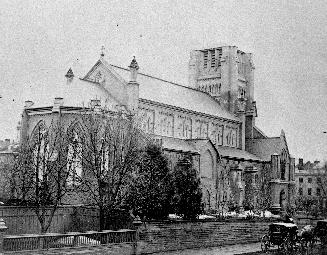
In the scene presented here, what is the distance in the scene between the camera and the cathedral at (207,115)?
156 feet

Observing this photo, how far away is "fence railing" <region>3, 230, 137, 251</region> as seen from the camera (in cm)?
2205

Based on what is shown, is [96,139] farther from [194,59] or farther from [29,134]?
[194,59]

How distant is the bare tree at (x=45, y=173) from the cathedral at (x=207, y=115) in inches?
213

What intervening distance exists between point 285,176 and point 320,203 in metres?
6.06

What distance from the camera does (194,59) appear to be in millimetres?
75500

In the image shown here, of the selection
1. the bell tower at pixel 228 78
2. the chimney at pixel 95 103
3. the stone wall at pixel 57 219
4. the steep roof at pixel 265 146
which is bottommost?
the stone wall at pixel 57 219

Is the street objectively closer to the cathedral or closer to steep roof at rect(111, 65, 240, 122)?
the cathedral

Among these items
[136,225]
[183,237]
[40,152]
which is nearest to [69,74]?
[40,152]

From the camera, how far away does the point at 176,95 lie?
60969 mm

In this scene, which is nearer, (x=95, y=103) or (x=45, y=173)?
(x=45, y=173)

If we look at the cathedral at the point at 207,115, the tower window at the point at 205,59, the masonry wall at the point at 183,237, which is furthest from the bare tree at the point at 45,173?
the tower window at the point at 205,59

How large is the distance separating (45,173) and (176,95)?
29.9 m

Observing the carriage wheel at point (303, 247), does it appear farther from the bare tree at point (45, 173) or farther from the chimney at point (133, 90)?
the chimney at point (133, 90)

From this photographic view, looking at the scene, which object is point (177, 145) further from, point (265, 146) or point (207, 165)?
point (265, 146)
